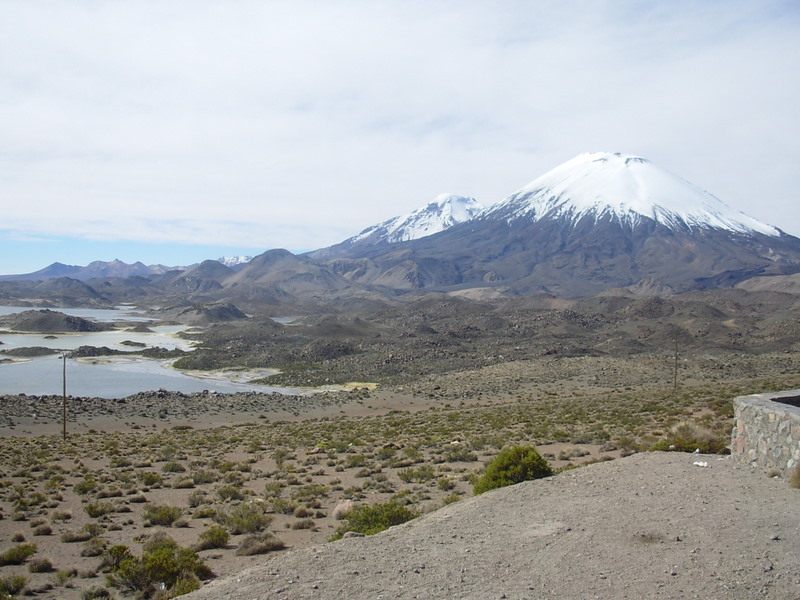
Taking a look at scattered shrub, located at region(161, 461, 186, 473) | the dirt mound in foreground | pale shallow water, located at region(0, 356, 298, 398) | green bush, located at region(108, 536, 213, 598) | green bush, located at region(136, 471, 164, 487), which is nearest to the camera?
the dirt mound in foreground

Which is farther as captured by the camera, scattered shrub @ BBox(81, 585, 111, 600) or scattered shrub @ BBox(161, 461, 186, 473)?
scattered shrub @ BBox(161, 461, 186, 473)

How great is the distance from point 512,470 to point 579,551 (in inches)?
154

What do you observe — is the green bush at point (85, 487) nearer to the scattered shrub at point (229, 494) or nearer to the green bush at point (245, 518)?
the scattered shrub at point (229, 494)

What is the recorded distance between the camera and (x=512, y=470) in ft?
35.6

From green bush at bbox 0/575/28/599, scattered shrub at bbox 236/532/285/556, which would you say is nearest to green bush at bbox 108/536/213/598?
scattered shrub at bbox 236/532/285/556

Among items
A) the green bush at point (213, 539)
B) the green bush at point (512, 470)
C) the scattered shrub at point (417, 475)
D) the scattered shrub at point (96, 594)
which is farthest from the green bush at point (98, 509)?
the green bush at point (512, 470)

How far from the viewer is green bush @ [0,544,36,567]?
9.32 m

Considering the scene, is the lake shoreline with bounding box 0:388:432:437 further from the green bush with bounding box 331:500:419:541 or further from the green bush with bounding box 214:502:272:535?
the green bush with bounding box 331:500:419:541

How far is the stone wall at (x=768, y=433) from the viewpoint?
903cm

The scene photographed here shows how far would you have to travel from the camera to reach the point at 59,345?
83.2 m

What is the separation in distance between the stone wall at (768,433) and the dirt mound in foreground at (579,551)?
18.9 inches

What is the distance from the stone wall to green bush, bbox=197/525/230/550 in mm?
8650

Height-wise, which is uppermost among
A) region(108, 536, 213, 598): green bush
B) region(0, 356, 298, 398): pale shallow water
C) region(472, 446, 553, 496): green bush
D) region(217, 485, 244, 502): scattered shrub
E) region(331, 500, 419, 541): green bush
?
region(472, 446, 553, 496): green bush

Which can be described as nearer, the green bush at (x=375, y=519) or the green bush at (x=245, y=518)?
the green bush at (x=375, y=519)
